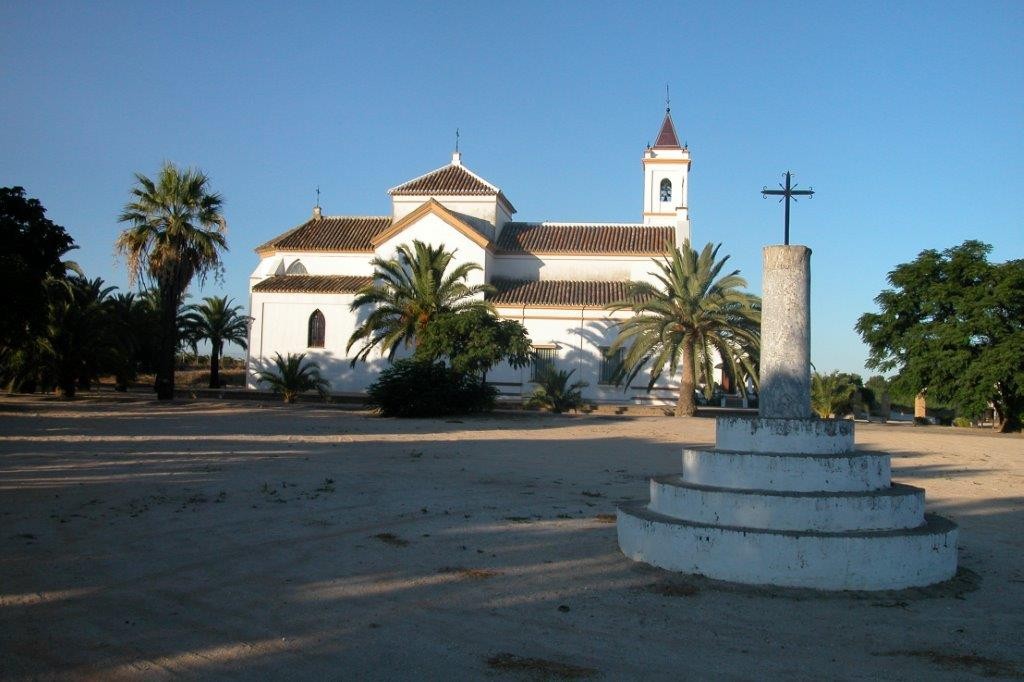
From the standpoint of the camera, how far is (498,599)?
6867mm

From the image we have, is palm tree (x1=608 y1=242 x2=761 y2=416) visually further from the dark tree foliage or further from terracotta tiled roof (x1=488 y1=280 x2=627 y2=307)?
the dark tree foliage

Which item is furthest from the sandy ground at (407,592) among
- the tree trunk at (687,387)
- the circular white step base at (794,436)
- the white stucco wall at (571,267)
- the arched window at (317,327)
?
the white stucco wall at (571,267)

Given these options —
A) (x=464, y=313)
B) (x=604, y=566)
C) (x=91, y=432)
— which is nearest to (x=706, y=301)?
(x=464, y=313)

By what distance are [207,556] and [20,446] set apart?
10.1m

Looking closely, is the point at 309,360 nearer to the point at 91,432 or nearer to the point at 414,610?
the point at 91,432

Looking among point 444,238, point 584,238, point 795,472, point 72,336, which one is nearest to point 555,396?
point 444,238

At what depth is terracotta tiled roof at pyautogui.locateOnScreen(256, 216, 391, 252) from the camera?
43.7 m

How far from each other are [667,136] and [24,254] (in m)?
40.8

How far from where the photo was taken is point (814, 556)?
7164mm

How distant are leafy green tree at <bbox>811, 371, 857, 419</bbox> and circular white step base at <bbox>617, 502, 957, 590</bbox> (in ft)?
86.0

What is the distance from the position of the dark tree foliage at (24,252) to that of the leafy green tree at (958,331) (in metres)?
27.9

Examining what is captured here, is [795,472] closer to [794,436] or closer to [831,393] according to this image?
[794,436]

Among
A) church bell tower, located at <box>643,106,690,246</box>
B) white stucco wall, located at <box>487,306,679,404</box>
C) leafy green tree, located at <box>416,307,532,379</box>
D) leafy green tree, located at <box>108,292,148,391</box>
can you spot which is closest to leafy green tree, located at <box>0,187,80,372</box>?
leafy green tree, located at <box>108,292,148,391</box>

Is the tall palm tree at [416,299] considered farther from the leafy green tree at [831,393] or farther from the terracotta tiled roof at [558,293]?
the leafy green tree at [831,393]
